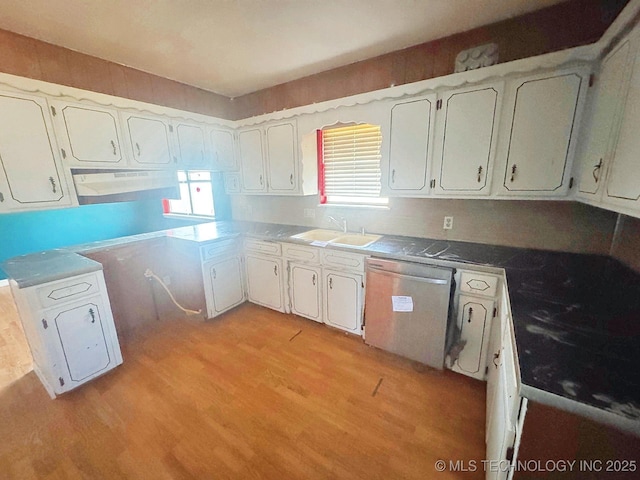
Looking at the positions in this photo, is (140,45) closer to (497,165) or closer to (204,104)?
(204,104)

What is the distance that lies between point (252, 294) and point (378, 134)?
7.38ft

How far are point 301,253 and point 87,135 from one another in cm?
205

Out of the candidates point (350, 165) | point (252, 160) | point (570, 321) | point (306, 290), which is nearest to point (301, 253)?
point (306, 290)

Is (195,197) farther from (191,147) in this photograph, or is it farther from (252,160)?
(252,160)

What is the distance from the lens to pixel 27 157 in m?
1.85

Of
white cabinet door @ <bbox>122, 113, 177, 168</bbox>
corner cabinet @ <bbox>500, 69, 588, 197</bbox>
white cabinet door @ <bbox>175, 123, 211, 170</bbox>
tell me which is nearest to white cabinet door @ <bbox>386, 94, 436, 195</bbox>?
corner cabinet @ <bbox>500, 69, 588, 197</bbox>

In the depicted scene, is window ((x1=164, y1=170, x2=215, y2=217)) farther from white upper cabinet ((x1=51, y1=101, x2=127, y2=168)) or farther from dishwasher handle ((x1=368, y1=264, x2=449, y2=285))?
dishwasher handle ((x1=368, y1=264, x2=449, y2=285))

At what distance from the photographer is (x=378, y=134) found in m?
2.48

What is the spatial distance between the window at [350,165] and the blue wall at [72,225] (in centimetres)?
217

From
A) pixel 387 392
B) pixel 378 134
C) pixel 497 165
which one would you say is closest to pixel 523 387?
pixel 387 392

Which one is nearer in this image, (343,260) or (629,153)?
(629,153)

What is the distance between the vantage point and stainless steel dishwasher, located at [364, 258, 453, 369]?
1.86 meters

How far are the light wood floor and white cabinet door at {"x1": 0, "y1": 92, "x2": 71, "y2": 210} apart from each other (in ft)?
4.66

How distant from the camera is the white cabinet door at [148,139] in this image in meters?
2.36
